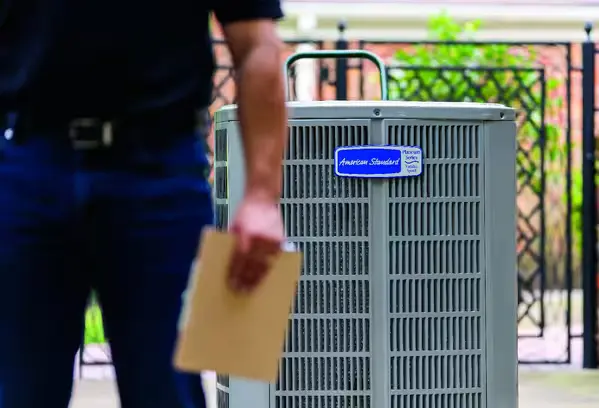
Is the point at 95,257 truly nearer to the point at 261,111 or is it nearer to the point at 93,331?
the point at 261,111

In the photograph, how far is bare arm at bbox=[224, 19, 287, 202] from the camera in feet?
6.72

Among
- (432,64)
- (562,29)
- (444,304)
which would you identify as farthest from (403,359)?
(562,29)

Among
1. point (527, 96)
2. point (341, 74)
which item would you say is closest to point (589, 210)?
point (527, 96)

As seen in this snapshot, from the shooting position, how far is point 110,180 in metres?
2.01

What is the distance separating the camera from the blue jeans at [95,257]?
2008 millimetres

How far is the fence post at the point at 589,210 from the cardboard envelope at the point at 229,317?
17.9 ft

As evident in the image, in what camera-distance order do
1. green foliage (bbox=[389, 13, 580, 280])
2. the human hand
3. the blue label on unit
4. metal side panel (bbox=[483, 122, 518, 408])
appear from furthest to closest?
1. green foliage (bbox=[389, 13, 580, 280])
2. metal side panel (bbox=[483, 122, 518, 408])
3. the blue label on unit
4. the human hand

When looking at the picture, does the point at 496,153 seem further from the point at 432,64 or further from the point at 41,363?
the point at 432,64

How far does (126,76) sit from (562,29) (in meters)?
13.1

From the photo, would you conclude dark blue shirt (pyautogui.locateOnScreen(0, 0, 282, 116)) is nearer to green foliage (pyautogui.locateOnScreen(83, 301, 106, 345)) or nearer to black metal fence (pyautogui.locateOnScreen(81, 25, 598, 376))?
black metal fence (pyautogui.locateOnScreen(81, 25, 598, 376))

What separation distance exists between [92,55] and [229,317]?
48 cm

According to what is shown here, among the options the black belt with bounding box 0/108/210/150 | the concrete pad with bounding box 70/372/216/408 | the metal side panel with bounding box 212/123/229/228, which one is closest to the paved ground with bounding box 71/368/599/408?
the concrete pad with bounding box 70/372/216/408

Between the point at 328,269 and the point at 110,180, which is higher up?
the point at 110,180

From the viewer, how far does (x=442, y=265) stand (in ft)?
11.9
